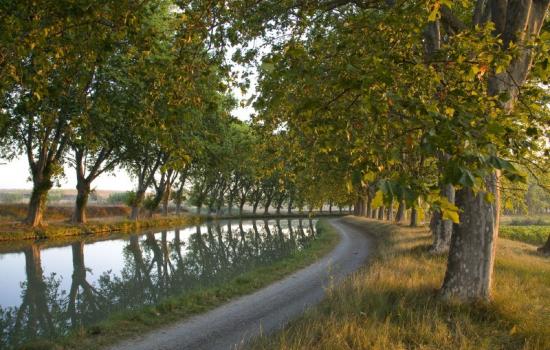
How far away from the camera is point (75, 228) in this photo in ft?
107

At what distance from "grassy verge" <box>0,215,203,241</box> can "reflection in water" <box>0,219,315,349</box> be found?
286 cm

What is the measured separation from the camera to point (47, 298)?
1381 cm

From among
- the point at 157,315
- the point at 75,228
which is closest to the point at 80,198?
the point at 75,228

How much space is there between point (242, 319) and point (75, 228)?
26.5 metres

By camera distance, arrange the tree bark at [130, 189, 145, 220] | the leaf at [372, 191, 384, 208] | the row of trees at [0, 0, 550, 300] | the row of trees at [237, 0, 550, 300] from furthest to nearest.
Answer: the tree bark at [130, 189, 145, 220]
the row of trees at [0, 0, 550, 300]
the row of trees at [237, 0, 550, 300]
the leaf at [372, 191, 384, 208]

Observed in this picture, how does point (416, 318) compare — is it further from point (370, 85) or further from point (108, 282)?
point (108, 282)

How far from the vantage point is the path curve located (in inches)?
346

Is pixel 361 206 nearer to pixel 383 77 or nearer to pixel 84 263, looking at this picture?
pixel 84 263

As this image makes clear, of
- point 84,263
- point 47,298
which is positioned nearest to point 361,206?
point 84,263

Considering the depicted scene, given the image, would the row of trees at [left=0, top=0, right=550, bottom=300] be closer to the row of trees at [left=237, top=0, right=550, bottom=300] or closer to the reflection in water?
the row of trees at [left=237, top=0, right=550, bottom=300]

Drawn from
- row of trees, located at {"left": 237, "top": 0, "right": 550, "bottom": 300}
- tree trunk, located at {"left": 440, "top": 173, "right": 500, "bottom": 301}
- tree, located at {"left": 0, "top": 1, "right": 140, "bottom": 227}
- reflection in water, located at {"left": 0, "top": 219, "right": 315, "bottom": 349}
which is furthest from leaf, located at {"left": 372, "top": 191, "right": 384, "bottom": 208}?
reflection in water, located at {"left": 0, "top": 219, "right": 315, "bottom": 349}

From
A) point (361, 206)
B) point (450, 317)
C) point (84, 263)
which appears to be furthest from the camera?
point (361, 206)

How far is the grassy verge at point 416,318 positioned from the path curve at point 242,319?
1042 mm

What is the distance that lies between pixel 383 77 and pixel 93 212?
53.9 meters
